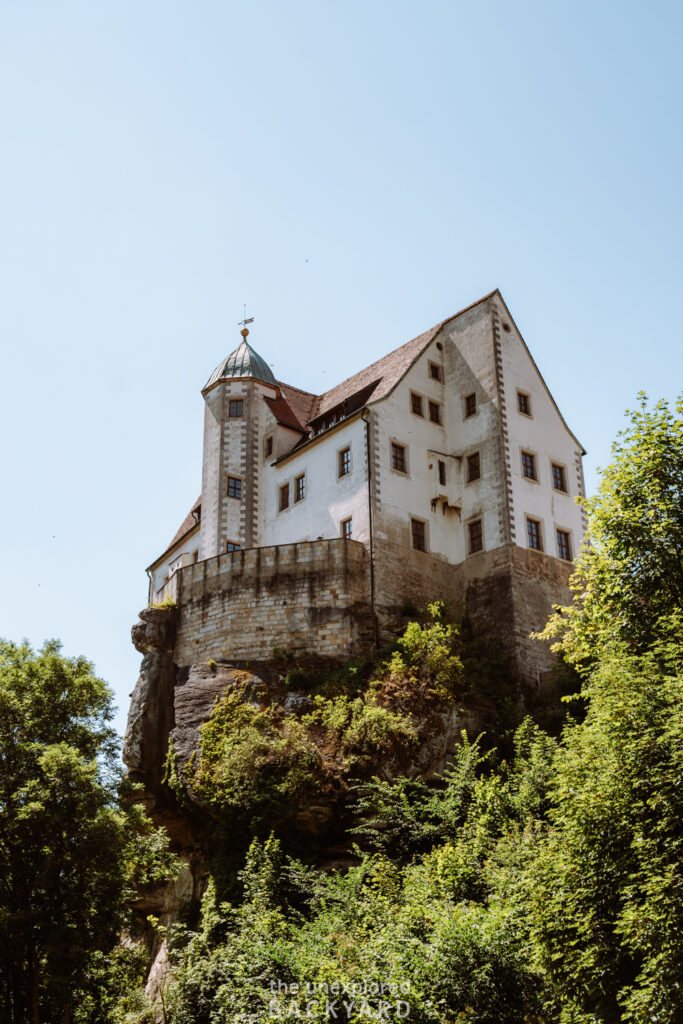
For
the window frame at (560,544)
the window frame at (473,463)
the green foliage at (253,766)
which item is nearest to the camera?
the green foliage at (253,766)

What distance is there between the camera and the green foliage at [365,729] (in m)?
34.5

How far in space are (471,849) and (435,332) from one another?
23.8 m

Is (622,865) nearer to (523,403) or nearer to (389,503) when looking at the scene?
(389,503)

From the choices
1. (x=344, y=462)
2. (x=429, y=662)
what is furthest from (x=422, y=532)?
(x=429, y=662)

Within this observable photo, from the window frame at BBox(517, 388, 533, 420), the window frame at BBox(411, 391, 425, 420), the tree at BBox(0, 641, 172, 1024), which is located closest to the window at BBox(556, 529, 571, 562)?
the window frame at BBox(517, 388, 533, 420)

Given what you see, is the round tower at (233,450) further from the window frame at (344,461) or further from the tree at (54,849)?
the tree at (54,849)

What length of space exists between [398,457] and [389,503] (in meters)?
2.16

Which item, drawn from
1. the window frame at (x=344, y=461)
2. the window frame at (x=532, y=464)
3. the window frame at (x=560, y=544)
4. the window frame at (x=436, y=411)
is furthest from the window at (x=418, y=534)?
the window frame at (x=560, y=544)

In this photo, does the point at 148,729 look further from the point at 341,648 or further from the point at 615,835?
the point at 615,835

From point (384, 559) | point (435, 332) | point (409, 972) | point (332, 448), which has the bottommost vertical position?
point (409, 972)

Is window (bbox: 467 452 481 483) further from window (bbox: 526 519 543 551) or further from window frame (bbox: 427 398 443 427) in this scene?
window (bbox: 526 519 543 551)

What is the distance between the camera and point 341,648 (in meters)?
38.8

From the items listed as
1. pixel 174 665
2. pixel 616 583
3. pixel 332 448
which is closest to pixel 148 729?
pixel 174 665

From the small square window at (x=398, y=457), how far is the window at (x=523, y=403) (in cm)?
494
